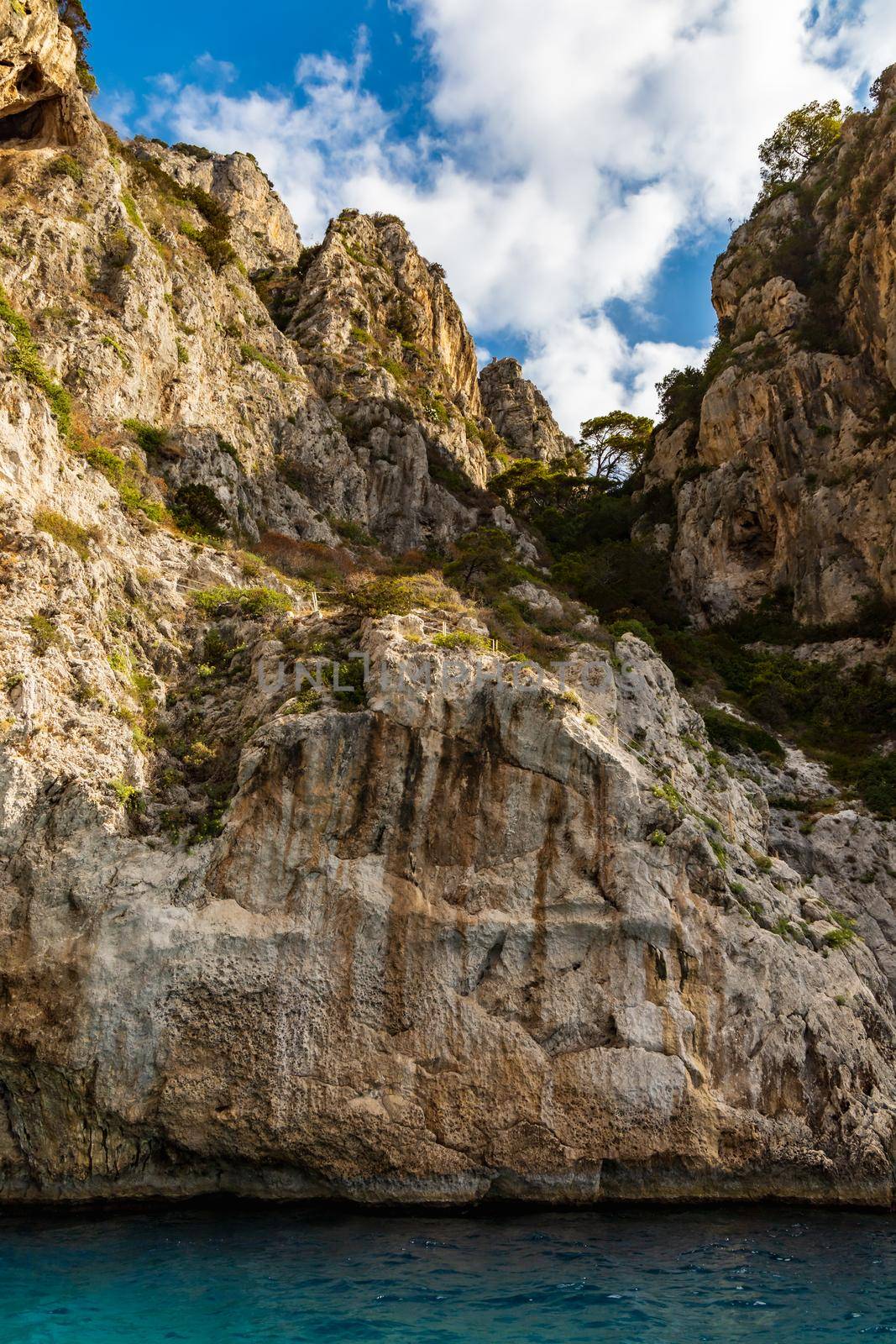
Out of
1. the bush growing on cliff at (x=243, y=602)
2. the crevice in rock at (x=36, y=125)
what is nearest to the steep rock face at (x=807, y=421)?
the bush growing on cliff at (x=243, y=602)

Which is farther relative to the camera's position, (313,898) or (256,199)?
(256,199)

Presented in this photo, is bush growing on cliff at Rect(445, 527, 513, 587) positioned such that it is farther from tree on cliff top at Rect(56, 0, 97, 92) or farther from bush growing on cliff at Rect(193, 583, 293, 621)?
tree on cliff top at Rect(56, 0, 97, 92)

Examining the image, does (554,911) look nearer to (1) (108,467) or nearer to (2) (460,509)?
(1) (108,467)

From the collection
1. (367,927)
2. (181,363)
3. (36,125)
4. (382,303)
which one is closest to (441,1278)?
(367,927)

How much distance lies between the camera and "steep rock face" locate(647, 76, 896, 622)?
40.3 meters

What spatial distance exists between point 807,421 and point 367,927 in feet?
132

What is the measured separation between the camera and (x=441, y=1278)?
12.0 metres

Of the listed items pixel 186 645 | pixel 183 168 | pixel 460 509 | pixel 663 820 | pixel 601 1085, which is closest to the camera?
pixel 601 1085

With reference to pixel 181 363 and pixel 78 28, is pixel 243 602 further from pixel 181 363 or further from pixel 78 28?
pixel 78 28

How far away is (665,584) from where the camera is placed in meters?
49.3

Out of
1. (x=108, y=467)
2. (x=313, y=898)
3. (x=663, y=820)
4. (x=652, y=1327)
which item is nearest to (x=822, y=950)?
(x=663, y=820)

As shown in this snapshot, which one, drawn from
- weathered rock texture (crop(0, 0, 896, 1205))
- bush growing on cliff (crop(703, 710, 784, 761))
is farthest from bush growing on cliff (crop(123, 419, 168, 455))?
bush growing on cliff (crop(703, 710, 784, 761))

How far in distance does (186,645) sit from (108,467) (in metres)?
7.14

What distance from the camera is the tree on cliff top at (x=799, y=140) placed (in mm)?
60906
